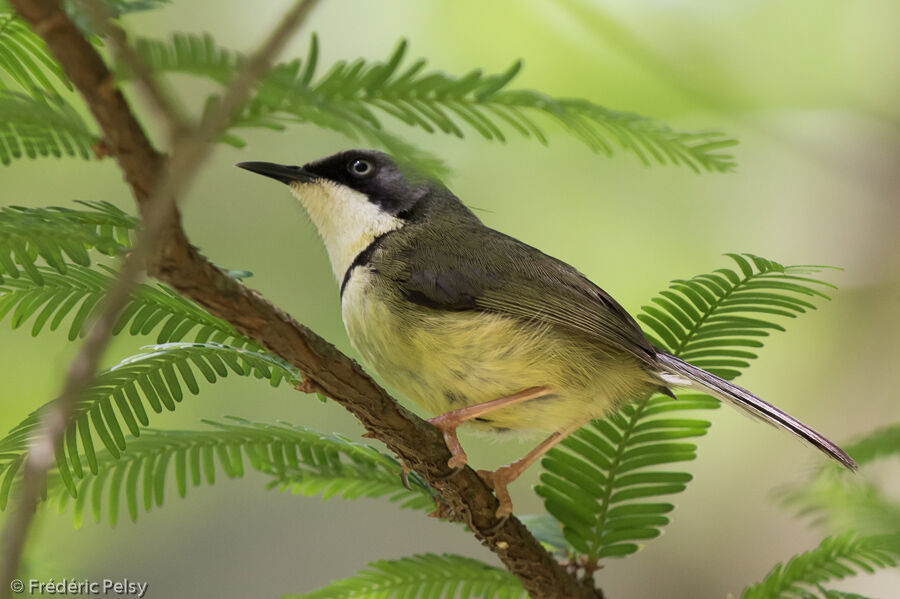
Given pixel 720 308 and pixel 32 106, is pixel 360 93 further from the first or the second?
pixel 720 308

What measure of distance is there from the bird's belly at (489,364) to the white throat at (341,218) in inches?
17.7

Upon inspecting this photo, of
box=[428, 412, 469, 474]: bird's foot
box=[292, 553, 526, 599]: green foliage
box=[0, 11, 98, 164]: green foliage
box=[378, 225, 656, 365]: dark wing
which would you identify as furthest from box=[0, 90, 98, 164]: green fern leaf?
box=[378, 225, 656, 365]: dark wing

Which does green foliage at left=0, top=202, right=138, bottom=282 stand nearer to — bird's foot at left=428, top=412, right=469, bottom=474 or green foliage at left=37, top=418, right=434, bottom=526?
green foliage at left=37, top=418, right=434, bottom=526

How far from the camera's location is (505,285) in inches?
116

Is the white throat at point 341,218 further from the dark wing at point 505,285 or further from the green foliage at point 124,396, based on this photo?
the green foliage at point 124,396

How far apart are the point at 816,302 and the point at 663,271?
6.23 feet

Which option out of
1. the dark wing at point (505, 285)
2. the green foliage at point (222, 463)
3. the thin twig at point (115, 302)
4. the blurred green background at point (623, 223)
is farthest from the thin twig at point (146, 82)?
the blurred green background at point (623, 223)

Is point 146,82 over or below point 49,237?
over

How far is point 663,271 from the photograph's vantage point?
5082 mm

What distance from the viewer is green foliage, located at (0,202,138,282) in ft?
4.52

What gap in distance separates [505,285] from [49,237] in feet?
5.75

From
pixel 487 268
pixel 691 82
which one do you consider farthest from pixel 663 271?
pixel 487 268

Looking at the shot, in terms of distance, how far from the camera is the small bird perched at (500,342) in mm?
2656

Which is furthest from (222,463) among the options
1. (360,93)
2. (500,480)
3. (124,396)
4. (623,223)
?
(623,223)
